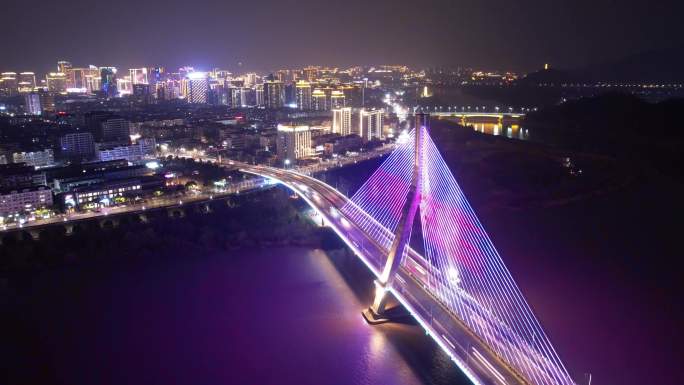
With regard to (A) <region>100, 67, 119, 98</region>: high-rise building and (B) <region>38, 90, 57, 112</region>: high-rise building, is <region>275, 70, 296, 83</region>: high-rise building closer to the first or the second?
(A) <region>100, 67, 119, 98</region>: high-rise building

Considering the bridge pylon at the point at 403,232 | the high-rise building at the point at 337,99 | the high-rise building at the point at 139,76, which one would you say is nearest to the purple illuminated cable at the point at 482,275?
the bridge pylon at the point at 403,232

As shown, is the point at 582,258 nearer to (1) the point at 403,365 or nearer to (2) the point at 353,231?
(2) the point at 353,231

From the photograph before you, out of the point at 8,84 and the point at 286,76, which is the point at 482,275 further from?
the point at 8,84

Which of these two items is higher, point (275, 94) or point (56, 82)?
point (56, 82)

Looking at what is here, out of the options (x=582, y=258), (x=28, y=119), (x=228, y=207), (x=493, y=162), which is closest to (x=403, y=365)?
(x=582, y=258)

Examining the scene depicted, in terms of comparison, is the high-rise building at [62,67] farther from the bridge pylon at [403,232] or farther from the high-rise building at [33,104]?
the bridge pylon at [403,232]

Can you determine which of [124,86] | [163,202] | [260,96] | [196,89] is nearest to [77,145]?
[163,202]
